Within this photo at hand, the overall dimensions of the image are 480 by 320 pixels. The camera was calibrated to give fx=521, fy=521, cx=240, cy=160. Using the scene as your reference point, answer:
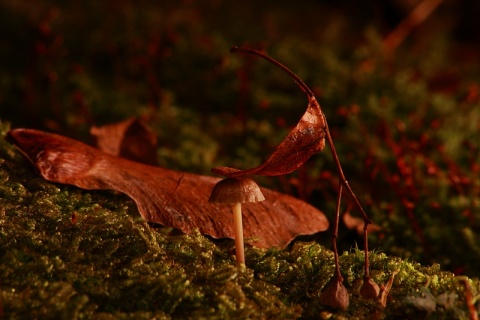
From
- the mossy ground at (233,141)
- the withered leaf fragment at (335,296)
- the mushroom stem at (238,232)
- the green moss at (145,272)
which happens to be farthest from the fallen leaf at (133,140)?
the withered leaf fragment at (335,296)

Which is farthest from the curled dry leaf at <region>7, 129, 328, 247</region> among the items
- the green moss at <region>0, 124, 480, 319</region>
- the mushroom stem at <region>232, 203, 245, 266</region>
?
the mushroom stem at <region>232, 203, 245, 266</region>

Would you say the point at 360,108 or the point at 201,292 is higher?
the point at 360,108

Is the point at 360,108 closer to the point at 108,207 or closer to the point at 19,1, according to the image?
the point at 108,207

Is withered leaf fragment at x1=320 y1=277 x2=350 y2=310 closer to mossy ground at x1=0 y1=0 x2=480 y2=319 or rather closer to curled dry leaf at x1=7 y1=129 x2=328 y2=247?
mossy ground at x1=0 y1=0 x2=480 y2=319

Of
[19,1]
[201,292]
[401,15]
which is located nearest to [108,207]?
[201,292]

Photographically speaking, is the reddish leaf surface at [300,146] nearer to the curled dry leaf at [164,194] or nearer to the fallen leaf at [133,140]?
the curled dry leaf at [164,194]

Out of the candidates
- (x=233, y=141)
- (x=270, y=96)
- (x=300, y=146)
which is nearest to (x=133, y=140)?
(x=233, y=141)
